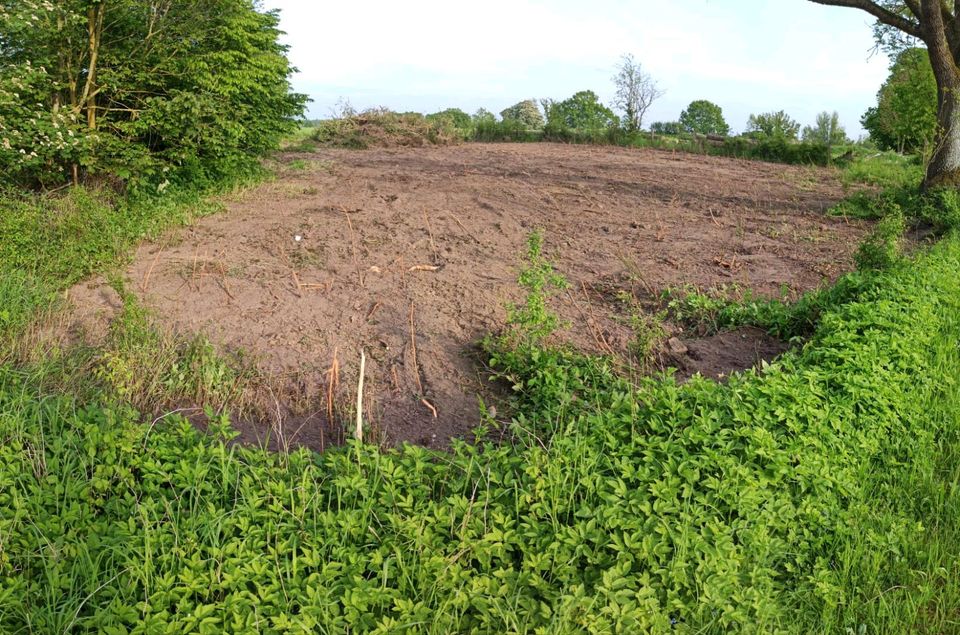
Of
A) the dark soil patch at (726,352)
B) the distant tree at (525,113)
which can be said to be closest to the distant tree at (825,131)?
the distant tree at (525,113)

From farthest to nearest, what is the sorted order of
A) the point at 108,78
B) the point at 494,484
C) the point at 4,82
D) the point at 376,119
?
the point at 376,119 → the point at 108,78 → the point at 4,82 → the point at 494,484

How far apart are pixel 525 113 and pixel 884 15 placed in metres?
15.9

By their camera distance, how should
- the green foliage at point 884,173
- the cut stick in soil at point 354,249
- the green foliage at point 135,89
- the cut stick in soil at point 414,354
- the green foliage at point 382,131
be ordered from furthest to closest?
the green foliage at point 382,131 → the green foliage at point 884,173 → the green foliage at point 135,89 → the cut stick in soil at point 354,249 → the cut stick in soil at point 414,354

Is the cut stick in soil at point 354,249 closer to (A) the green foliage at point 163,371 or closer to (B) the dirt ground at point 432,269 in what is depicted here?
(B) the dirt ground at point 432,269

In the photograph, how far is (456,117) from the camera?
2544cm

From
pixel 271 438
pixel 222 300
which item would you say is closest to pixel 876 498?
pixel 271 438

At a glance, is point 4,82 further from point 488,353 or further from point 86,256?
point 488,353

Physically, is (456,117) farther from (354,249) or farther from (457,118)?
(354,249)

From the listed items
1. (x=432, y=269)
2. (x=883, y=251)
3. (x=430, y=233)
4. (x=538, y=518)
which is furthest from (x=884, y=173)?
(x=538, y=518)

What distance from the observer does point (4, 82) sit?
6090 mm

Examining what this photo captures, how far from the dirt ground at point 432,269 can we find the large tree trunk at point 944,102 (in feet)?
5.24

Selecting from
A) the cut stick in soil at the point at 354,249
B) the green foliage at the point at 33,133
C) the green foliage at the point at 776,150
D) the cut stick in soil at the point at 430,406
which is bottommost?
the cut stick in soil at the point at 430,406

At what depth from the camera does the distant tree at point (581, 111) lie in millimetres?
23969

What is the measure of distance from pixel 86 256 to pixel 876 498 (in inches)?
248
